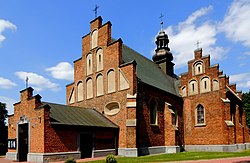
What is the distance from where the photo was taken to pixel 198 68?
1302 inches

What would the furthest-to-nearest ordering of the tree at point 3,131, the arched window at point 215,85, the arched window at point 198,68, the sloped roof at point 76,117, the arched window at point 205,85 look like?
the tree at point 3,131 → the arched window at point 198,68 → the arched window at point 205,85 → the arched window at point 215,85 → the sloped roof at point 76,117

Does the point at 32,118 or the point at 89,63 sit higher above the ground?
the point at 89,63

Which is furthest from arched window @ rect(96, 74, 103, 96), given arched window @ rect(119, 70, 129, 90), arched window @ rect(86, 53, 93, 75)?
arched window @ rect(119, 70, 129, 90)

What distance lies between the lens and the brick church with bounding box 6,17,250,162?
22.0m

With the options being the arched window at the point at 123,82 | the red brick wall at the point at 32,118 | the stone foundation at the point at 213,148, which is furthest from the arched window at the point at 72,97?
the stone foundation at the point at 213,148

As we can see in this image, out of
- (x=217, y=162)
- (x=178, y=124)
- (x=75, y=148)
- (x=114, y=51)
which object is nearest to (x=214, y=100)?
(x=178, y=124)

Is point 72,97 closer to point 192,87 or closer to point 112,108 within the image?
point 112,108

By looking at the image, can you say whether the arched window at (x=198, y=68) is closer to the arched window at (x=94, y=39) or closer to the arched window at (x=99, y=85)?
the arched window at (x=99, y=85)

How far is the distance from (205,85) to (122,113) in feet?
40.5

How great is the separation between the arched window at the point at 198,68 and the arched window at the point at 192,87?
1201 mm

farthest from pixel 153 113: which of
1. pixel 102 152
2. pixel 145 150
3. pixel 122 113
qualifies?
pixel 102 152

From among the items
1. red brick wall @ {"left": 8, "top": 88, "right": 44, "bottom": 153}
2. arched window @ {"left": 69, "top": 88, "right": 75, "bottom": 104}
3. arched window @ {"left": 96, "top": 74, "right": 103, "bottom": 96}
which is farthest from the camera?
arched window @ {"left": 69, "top": 88, "right": 75, "bottom": 104}

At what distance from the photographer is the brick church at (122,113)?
22.0 metres

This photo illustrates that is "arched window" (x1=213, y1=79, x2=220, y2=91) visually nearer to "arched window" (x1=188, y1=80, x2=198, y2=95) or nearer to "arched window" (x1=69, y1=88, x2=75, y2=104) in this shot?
"arched window" (x1=188, y1=80, x2=198, y2=95)
